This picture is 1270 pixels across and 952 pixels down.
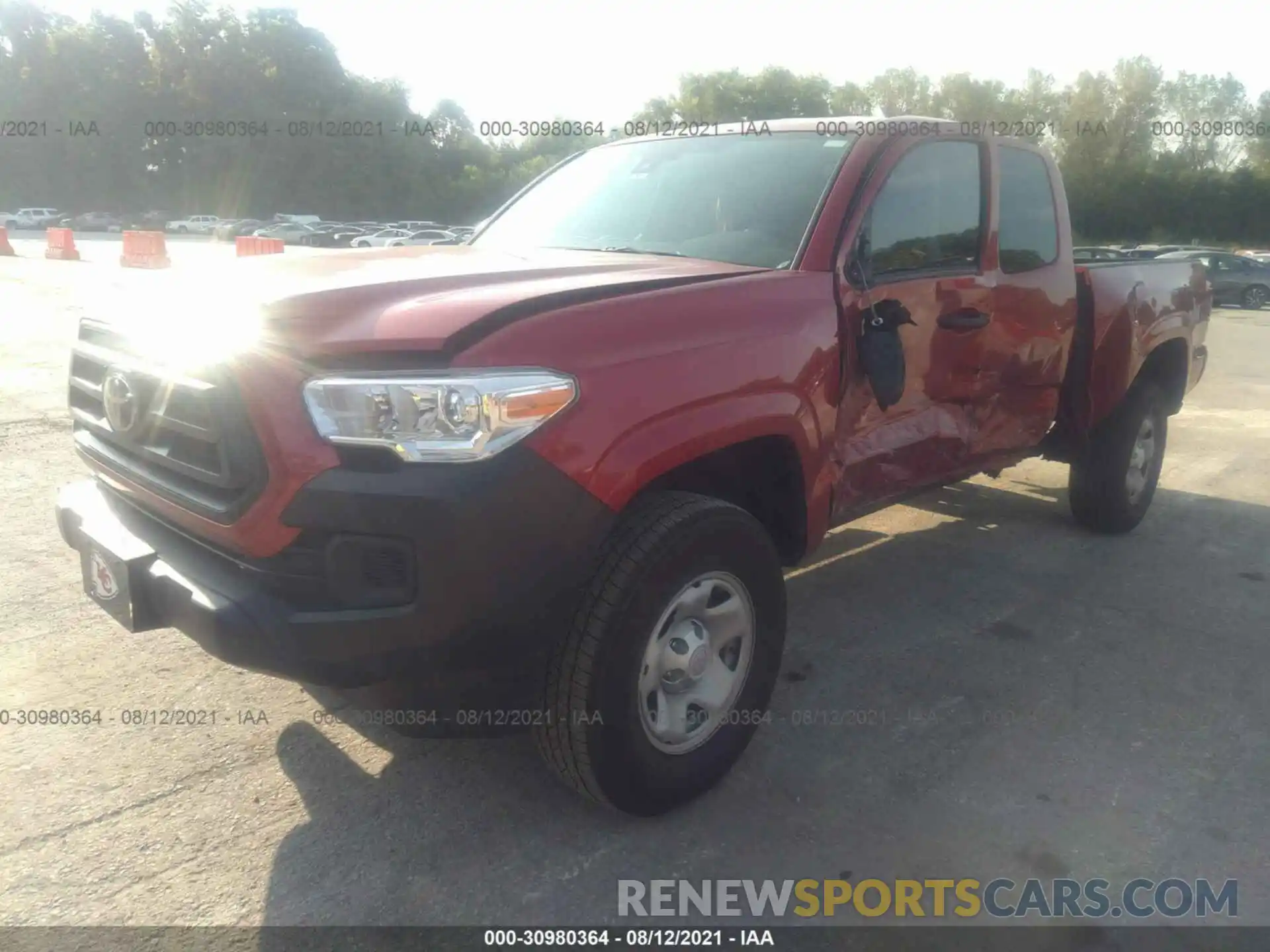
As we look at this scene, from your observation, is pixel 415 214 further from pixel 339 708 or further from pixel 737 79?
pixel 339 708

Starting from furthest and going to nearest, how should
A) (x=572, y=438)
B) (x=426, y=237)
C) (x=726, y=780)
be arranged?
(x=426, y=237) → (x=726, y=780) → (x=572, y=438)

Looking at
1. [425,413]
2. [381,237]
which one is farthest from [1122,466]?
[381,237]

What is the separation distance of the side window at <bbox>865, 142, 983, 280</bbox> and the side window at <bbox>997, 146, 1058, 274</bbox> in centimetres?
21

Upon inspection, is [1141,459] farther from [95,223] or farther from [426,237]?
[95,223]

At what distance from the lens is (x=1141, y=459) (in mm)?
5543

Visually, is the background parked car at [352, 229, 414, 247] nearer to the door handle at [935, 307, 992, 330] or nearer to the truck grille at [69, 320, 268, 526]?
the door handle at [935, 307, 992, 330]

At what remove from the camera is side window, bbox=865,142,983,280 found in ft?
11.3

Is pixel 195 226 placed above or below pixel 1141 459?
above

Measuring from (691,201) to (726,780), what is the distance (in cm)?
200

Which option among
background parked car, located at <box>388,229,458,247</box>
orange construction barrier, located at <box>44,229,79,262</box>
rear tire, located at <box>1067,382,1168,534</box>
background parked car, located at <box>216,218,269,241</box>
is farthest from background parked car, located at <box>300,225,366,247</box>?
rear tire, located at <box>1067,382,1168,534</box>

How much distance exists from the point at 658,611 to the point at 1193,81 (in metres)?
60.2

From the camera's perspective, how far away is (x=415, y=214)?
203 ft

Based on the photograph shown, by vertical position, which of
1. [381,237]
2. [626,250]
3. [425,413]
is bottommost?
[425,413]

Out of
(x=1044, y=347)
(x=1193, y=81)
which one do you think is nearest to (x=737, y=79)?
(x=1193, y=81)
